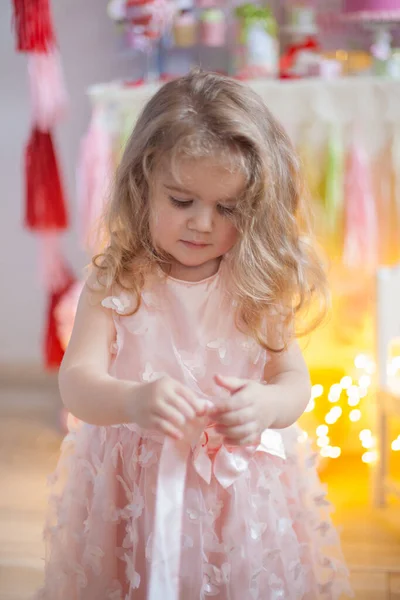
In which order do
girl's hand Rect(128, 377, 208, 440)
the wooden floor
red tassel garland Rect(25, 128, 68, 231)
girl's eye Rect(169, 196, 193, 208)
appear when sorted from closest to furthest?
girl's hand Rect(128, 377, 208, 440)
girl's eye Rect(169, 196, 193, 208)
the wooden floor
red tassel garland Rect(25, 128, 68, 231)

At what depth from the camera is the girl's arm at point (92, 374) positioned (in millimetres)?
899

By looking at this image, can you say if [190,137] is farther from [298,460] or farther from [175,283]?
[298,460]

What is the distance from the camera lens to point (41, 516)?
73.6 inches

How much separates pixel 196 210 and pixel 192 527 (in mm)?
369

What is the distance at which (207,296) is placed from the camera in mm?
1015

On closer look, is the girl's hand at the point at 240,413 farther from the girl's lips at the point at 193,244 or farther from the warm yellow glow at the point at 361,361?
the warm yellow glow at the point at 361,361

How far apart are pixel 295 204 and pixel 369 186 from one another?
3.49 ft

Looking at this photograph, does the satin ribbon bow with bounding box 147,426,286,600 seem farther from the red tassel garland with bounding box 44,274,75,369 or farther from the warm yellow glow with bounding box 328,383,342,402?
the red tassel garland with bounding box 44,274,75,369

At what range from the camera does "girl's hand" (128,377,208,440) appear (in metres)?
0.82

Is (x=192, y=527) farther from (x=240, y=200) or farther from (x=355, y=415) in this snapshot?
(x=355, y=415)

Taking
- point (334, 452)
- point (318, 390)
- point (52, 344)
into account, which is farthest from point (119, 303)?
point (52, 344)

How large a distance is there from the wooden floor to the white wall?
14.2 inches

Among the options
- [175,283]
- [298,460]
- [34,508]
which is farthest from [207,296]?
[34,508]

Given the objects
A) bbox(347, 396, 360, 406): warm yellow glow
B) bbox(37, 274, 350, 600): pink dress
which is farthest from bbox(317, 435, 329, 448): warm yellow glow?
bbox(37, 274, 350, 600): pink dress
